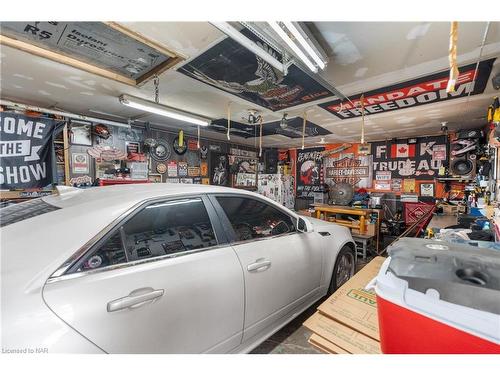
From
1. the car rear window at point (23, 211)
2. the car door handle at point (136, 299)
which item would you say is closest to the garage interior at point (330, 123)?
the car rear window at point (23, 211)

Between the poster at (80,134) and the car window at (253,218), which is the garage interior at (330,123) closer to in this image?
the poster at (80,134)

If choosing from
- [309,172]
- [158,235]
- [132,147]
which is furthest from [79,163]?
[309,172]

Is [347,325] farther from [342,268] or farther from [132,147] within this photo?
[132,147]

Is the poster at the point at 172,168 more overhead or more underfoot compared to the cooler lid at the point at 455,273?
more overhead

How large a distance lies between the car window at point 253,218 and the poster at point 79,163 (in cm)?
406

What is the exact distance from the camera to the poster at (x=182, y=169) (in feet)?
18.9

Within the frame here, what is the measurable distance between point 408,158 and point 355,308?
603 cm

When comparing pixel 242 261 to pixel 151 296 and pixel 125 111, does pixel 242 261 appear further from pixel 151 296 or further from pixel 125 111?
pixel 125 111

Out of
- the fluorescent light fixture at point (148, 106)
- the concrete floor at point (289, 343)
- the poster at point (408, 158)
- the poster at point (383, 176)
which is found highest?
the fluorescent light fixture at point (148, 106)

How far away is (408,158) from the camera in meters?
5.98

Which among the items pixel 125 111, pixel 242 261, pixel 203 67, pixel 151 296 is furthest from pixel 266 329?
pixel 125 111

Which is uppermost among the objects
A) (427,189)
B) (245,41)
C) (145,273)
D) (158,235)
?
(245,41)

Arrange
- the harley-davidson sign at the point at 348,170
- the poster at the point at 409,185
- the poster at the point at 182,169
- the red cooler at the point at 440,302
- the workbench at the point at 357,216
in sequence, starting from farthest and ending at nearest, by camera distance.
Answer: the harley-davidson sign at the point at 348,170
the poster at the point at 409,185
the poster at the point at 182,169
the workbench at the point at 357,216
the red cooler at the point at 440,302
